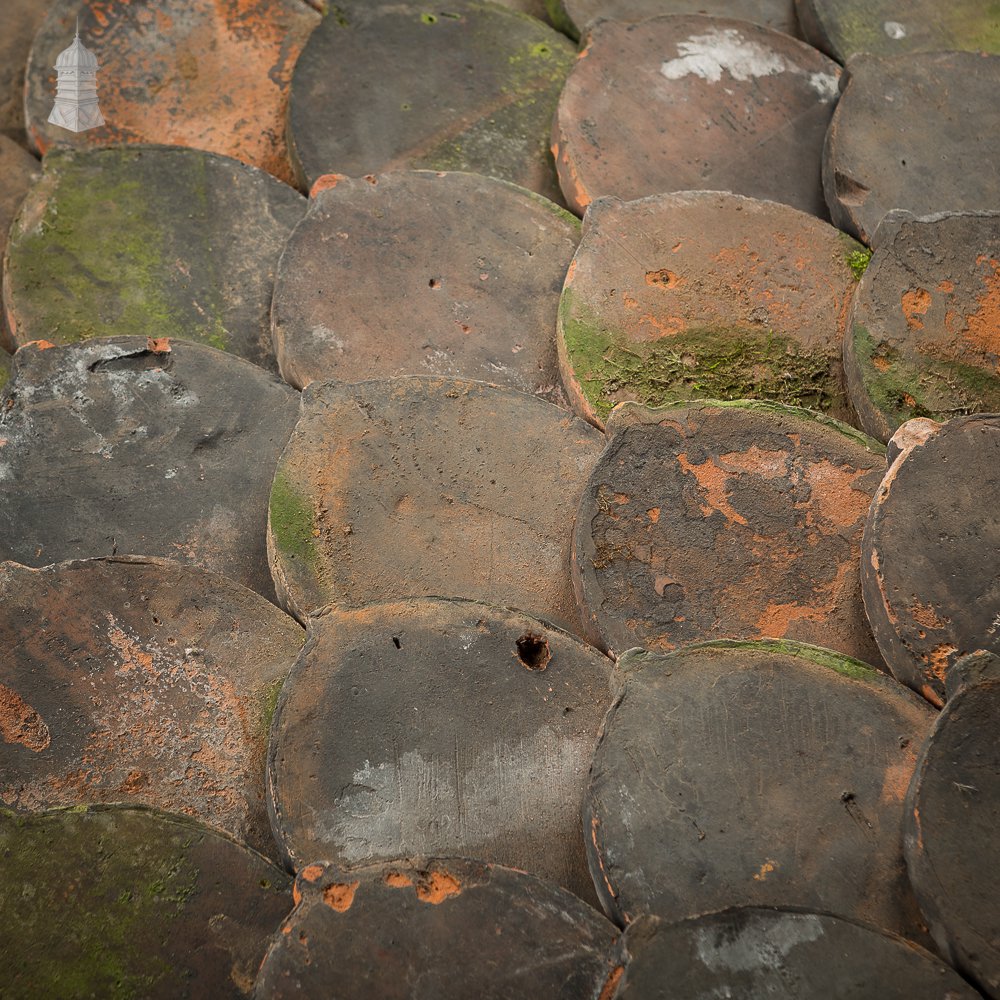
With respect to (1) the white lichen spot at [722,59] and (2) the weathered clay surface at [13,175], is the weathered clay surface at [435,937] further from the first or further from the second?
(1) the white lichen spot at [722,59]

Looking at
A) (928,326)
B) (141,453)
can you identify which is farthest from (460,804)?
(928,326)

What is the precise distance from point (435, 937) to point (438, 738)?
1.80ft

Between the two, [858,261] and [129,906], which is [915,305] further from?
[129,906]

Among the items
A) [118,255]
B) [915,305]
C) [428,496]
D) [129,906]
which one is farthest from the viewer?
[118,255]

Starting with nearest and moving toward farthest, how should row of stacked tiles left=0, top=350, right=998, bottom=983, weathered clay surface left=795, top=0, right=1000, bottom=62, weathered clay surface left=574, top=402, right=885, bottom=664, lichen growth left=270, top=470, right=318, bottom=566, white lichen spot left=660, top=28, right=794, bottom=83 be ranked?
1. row of stacked tiles left=0, top=350, right=998, bottom=983
2. weathered clay surface left=574, top=402, right=885, bottom=664
3. lichen growth left=270, top=470, right=318, bottom=566
4. white lichen spot left=660, top=28, right=794, bottom=83
5. weathered clay surface left=795, top=0, right=1000, bottom=62

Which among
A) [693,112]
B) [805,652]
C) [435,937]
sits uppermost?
[693,112]

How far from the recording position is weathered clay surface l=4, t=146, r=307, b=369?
13.3 feet

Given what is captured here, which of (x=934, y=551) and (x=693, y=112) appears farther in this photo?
(x=693, y=112)

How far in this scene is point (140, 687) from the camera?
10.1 feet

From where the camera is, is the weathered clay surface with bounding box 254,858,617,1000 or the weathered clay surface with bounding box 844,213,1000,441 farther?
the weathered clay surface with bounding box 844,213,1000,441

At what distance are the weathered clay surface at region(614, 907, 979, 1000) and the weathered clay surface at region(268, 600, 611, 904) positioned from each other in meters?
0.44

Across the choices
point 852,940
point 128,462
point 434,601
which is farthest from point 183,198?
point 852,940

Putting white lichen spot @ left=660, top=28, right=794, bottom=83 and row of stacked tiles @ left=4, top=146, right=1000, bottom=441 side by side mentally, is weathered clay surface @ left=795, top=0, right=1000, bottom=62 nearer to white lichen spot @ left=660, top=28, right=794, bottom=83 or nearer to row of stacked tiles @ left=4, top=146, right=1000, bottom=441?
white lichen spot @ left=660, top=28, right=794, bottom=83

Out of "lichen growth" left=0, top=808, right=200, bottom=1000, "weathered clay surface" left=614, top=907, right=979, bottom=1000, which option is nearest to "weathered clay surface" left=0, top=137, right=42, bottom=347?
"lichen growth" left=0, top=808, right=200, bottom=1000
